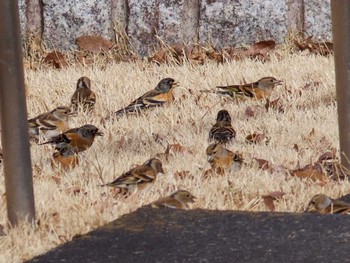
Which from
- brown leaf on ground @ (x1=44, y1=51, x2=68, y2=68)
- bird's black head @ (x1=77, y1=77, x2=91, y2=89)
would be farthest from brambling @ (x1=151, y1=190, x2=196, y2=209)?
brown leaf on ground @ (x1=44, y1=51, x2=68, y2=68)

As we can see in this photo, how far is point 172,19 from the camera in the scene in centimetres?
1059

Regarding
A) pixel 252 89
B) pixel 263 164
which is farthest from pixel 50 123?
pixel 263 164

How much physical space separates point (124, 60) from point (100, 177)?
446 centimetres

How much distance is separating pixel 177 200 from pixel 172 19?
5.10 meters

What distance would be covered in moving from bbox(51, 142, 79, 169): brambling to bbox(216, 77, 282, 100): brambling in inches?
81.7

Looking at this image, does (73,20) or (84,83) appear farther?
(73,20)

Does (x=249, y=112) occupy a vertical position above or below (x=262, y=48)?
below

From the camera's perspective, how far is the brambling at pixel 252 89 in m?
8.66

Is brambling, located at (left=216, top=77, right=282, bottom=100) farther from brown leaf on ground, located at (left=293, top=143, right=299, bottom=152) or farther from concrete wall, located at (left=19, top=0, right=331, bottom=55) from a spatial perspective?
concrete wall, located at (left=19, top=0, right=331, bottom=55)

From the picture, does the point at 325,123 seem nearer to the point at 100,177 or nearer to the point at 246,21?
the point at 100,177

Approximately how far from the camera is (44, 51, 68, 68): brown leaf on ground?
10414mm

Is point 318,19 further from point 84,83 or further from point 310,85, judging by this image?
point 84,83

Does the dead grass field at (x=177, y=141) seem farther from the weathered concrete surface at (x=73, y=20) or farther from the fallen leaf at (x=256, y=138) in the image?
the weathered concrete surface at (x=73, y=20)

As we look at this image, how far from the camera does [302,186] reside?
6.04 m
